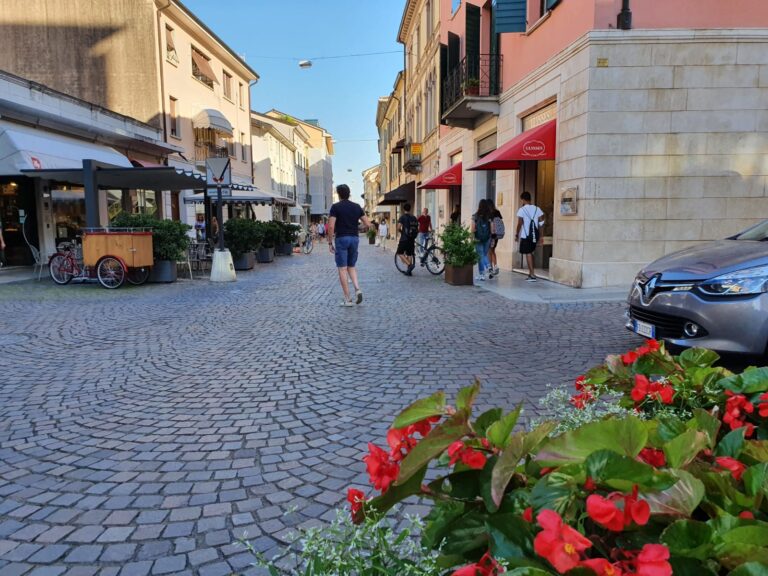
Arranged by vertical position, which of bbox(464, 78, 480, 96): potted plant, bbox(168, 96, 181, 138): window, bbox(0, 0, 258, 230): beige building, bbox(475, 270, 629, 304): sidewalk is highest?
bbox(0, 0, 258, 230): beige building

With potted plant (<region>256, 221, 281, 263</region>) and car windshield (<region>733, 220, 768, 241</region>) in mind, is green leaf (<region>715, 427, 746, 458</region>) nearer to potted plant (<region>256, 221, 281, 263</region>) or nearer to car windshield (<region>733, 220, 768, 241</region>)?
car windshield (<region>733, 220, 768, 241</region>)

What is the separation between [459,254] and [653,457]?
10411 millimetres

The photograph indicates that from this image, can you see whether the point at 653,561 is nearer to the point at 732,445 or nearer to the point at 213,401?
the point at 732,445

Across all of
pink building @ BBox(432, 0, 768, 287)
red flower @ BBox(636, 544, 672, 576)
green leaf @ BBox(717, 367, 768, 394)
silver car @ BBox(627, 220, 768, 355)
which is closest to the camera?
red flower @ BBox(636, 544, 672, 576)

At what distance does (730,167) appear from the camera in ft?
33.2

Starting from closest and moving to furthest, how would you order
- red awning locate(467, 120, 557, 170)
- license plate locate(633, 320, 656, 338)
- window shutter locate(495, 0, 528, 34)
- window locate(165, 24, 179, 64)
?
1. license plate locate(633, 320, 656, 338)
2. red awning locate(467, 120, 557, 170)
3. window shutter locate(495, 0, 528, 34)
4. window locate(165, 24, 179, 64)

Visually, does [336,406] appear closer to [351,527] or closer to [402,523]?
[402,523]

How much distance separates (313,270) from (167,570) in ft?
46.1

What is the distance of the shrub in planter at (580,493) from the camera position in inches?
31.9

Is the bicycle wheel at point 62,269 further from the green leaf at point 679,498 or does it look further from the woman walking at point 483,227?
the green leaf at point 679,498

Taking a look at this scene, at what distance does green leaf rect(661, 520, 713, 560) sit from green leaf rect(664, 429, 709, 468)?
0.16 meters

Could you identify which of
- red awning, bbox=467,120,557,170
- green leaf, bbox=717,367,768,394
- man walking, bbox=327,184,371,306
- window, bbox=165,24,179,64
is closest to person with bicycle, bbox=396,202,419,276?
red awning, bbox=467,120,557,170

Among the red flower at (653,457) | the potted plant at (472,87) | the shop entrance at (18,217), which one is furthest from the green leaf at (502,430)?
the shop entrance at (18,217)

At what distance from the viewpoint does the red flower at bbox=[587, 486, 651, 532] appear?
807 millimetres
